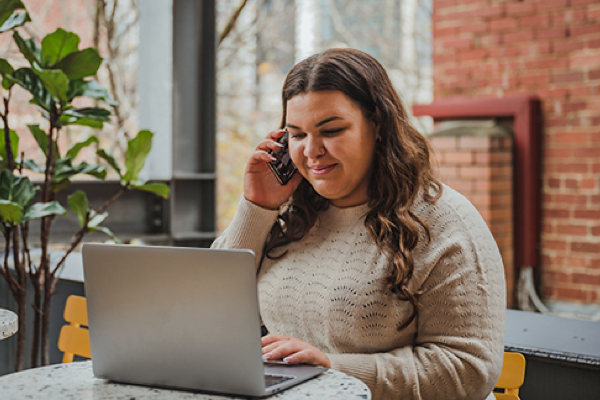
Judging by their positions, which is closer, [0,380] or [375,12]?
[0,380]

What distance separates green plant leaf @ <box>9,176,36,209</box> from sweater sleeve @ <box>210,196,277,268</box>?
864 millimetres

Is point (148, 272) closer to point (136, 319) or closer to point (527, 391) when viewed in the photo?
point (136, 319)

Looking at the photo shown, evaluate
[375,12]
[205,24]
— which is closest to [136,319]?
[205,24]

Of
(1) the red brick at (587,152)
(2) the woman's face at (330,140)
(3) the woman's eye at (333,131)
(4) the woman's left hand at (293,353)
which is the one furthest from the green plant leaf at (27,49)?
(1) the red brick at (587,152)

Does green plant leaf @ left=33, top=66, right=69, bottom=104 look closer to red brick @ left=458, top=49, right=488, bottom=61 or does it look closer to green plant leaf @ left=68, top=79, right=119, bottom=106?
green plant leaf @ left=68, top=79, right=119, bottom=106

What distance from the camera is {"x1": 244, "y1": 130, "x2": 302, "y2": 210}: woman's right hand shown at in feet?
5.94

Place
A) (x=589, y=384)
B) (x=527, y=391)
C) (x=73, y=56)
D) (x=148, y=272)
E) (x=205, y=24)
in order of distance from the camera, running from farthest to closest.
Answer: (x=205, y=24), (x=73, y=56), (x=527, y=391), (x=589, y=384), (x=148, y=272)

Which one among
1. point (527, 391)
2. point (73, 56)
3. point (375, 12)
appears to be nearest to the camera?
point (527, 391)

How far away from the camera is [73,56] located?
7.42 feet

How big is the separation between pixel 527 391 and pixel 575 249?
1.99m

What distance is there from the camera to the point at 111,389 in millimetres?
1142

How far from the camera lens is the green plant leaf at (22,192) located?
7.39ft

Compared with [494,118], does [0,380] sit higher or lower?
lower

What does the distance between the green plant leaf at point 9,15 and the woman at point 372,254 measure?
1020 millimetres
